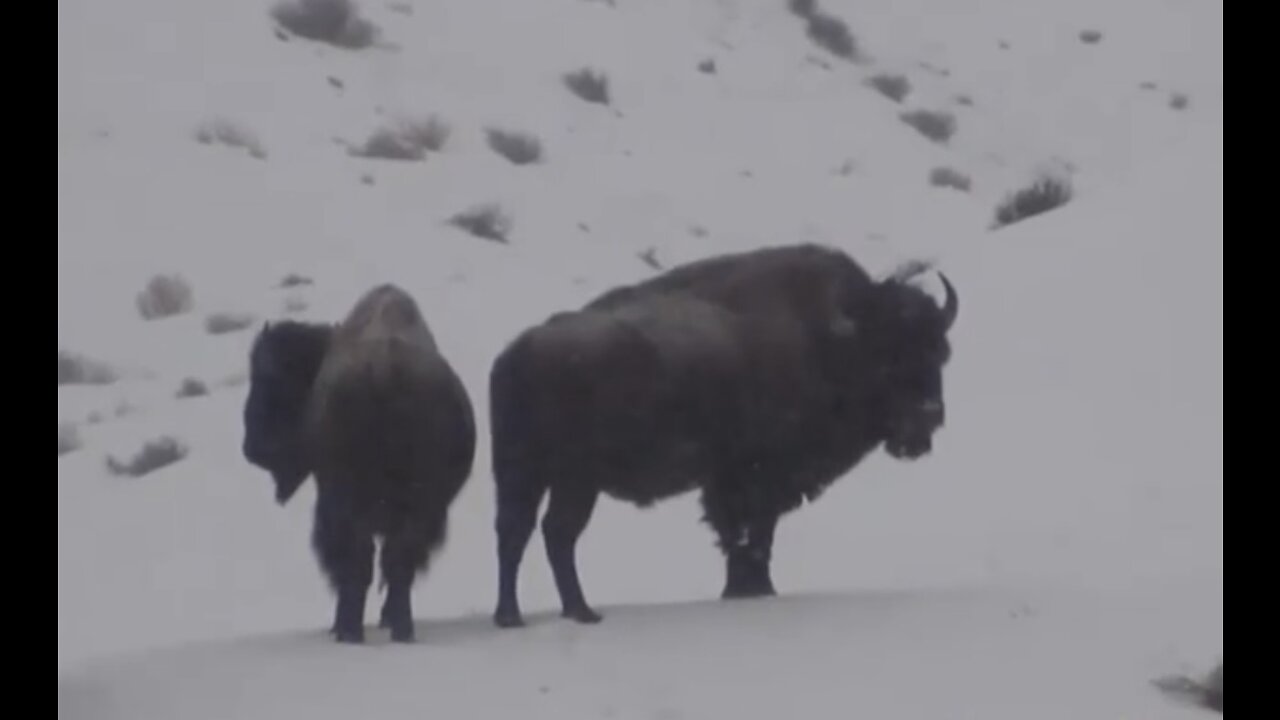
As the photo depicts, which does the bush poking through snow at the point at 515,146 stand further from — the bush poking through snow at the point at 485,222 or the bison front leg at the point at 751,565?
the bison front leg at the point at 751,565

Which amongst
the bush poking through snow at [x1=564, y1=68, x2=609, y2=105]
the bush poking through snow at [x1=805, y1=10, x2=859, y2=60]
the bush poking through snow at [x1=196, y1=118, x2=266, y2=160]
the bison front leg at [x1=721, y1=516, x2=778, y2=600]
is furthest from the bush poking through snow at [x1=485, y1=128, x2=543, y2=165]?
the bison front leg at [x1=721, y1=516, x2=778, y2=600]

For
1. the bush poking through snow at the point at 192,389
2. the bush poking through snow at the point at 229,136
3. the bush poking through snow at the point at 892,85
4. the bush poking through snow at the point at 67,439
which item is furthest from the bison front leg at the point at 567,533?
the bush poking through snow at the point at 892,85

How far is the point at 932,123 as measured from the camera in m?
28.9

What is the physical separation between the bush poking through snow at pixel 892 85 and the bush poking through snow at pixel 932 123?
83 cm

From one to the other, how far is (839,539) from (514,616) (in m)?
4.12

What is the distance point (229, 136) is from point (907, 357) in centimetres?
1350

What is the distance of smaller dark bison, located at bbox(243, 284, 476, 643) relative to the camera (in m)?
9.05

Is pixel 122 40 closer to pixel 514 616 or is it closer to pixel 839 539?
pixel 839 539

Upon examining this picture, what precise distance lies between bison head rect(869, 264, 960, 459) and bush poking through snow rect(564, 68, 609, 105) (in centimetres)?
1627

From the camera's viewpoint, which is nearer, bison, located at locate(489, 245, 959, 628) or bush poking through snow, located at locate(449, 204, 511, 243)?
bison, located at locate(489, 245, 959, 628)

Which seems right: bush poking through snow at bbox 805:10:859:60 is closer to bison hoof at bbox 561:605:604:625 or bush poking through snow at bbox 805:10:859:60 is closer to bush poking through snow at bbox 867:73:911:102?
bush poking through snow at bbox 867:73:911:102

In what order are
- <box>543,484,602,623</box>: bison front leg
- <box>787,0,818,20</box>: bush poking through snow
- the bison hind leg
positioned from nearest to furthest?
the bison hind leg
<box>543,484,602,623</box>: bison front leg
<box>787,0,818,20</box>: bush poking through snow

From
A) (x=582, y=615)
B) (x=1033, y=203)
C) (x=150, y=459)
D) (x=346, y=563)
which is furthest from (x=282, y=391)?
(x=1033, y=203)

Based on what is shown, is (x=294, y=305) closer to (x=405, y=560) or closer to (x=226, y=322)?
(x=226, y=322)
